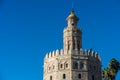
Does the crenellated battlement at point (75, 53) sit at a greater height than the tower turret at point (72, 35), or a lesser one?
lesser

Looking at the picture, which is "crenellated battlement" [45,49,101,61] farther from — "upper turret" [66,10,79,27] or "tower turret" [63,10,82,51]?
"upper turret" [66,10,79,27]

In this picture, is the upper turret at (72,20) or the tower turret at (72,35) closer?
the tower turret at (72,35)

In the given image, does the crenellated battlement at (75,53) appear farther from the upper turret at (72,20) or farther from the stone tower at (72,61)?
the upper turret at (72,20)

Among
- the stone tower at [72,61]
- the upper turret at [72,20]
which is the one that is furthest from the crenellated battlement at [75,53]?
the upper turret at [72,20]

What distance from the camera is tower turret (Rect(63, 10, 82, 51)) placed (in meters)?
67.6

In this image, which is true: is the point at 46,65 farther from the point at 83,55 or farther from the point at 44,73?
the point at 83,55

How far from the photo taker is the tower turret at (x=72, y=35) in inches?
2660

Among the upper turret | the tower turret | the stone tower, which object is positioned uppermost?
the upper turret

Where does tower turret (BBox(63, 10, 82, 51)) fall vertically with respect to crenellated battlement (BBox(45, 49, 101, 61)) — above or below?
above

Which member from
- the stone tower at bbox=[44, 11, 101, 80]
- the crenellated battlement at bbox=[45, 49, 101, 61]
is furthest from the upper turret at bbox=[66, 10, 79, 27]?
the crenellated battlement at bbox=[45, 49, 101, 61]

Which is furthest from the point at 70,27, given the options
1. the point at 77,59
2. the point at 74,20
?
the point at 77,59

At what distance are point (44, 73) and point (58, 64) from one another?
3.78 meters

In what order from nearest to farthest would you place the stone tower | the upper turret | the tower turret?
the stone tower
the tower turret
the upper turret

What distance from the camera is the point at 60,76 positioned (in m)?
65.2
